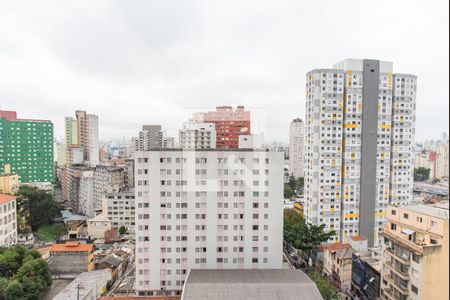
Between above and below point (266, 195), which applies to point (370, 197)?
below

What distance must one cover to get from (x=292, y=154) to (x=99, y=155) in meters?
16.7

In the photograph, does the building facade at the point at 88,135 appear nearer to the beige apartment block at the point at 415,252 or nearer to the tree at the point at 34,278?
the tree at the point at 34,278

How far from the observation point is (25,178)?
1934 cm

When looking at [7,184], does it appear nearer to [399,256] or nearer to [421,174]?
[399,256]

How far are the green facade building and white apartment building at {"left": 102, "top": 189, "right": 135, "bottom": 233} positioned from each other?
10.2 metres

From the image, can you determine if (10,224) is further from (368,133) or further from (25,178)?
(368,133)

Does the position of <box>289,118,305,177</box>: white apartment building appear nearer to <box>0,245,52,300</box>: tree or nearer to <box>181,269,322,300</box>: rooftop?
<box>181,269,322,300</box>: rooftop

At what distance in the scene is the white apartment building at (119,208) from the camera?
42.8 ft

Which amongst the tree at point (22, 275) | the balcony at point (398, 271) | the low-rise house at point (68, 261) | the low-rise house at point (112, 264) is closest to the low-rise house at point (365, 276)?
the balcony at point (398, 271)

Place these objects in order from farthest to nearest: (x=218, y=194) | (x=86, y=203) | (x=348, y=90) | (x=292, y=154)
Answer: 1. (x=292, y=154)
2. (x=86, y=203)
3. (x=348, y=90)
4. (x=218, y=194)

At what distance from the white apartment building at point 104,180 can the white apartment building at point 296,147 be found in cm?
1442

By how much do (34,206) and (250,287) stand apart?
503 inches

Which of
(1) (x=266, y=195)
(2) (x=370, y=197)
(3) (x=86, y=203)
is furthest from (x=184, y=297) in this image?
(3) (x=86, y=203)

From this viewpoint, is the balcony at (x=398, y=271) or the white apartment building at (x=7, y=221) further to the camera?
the white apartment building at (x=7, y=221)
